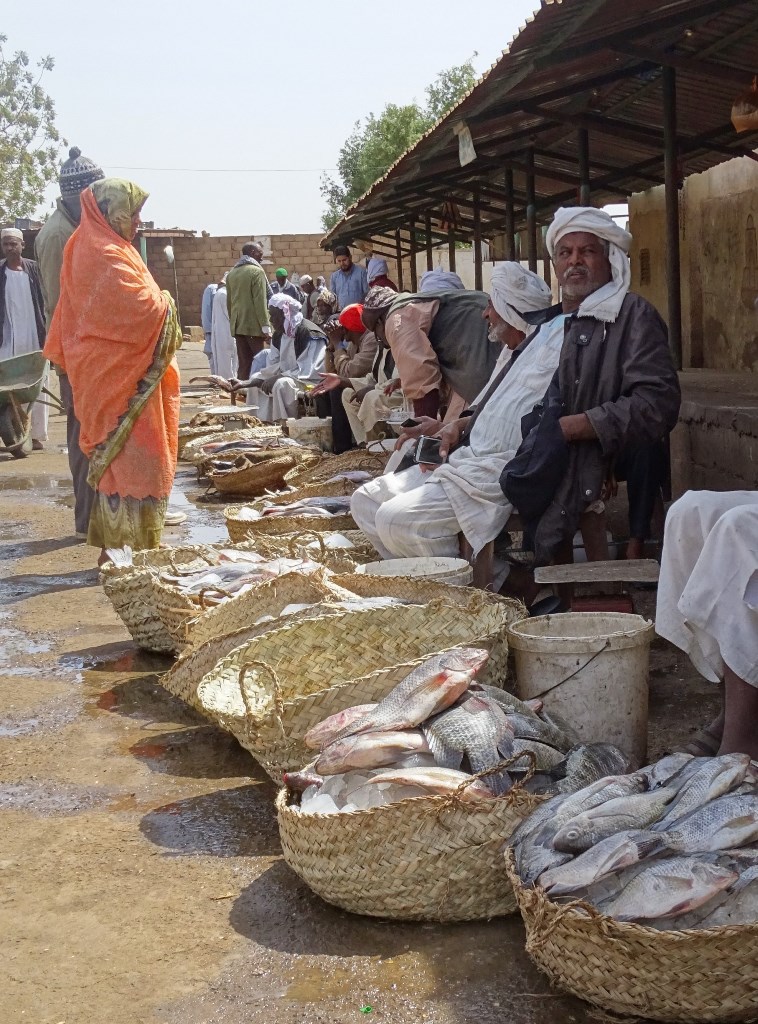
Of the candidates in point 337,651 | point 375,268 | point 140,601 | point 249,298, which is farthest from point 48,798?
point 249,298

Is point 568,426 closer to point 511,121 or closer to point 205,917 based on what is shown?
point 205,917

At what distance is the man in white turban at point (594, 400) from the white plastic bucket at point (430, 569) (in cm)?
30

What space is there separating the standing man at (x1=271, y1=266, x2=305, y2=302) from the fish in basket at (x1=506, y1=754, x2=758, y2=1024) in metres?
16.2

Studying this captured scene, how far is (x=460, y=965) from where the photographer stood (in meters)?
2.69

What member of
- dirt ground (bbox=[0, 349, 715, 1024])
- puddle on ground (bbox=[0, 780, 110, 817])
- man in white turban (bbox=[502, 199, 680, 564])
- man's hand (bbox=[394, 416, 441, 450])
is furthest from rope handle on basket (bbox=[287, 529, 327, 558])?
puddle on ground (bbox=[0, 780, 110, 817])

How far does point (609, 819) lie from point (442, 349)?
161 inches

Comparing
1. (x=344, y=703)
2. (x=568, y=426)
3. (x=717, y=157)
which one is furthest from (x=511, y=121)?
(x=344, y=703)

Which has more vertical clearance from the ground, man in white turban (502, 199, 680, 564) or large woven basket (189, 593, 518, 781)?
man in white turban (502, 199, 680, 564)

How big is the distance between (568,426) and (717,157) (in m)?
7.61

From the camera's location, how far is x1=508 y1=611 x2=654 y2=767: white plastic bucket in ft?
11.4

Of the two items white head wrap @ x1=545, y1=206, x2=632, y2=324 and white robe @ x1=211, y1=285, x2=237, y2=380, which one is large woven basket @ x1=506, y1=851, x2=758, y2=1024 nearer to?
white head wrap @ x1=545, y1=206, x2=632, y2=324

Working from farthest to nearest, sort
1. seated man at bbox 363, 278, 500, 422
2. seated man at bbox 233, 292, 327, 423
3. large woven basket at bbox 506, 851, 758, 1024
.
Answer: seated man at bbox 233, 292, 327, 423 < seated man at bbox 363, 278, 500, 422 < large woven basket at bbox 506, 851, 758, 1024

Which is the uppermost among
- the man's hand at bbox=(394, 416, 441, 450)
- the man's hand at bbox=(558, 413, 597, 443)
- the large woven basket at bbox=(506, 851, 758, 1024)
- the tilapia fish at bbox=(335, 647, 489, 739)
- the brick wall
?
the brick wall

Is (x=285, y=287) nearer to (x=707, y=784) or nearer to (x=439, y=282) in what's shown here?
(x=439, y=282)
